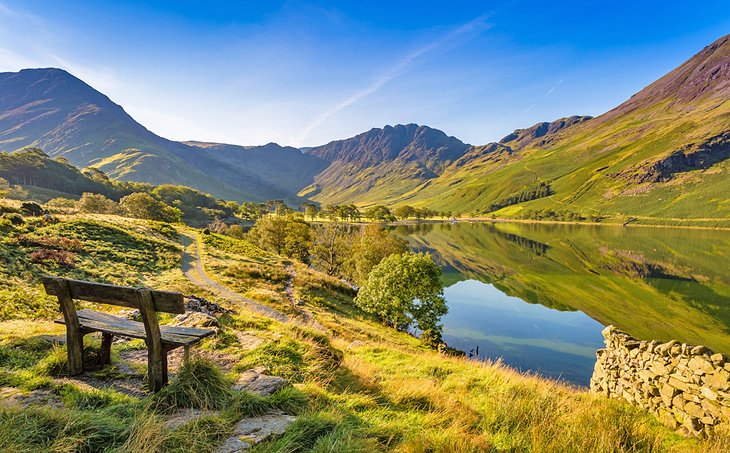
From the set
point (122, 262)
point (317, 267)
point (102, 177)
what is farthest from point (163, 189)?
point (122, 262)

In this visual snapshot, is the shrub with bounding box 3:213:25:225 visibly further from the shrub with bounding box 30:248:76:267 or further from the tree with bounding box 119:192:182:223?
the tree with bounding box 119:192:182:223

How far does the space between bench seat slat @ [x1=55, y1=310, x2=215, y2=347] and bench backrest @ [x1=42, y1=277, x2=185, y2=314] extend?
29.0 inches

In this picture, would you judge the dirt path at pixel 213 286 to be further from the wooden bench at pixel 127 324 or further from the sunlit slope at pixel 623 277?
the sunlit slope at pixel 623 277

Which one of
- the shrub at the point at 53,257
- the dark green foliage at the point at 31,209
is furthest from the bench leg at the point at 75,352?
the dark green foliage at the point at 31,209

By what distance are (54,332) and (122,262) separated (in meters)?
23.5

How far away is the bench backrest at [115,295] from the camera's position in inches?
219

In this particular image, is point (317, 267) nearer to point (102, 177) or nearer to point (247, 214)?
point (247, 214)

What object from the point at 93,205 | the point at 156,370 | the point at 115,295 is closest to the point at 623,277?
the point at 156,370

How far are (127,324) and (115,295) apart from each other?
1.75m

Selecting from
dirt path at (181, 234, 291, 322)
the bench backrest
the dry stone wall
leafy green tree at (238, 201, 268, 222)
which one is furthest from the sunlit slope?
leafy green tree at (238, 201, 268, 222)

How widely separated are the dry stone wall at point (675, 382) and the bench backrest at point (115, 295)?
38.6 feet

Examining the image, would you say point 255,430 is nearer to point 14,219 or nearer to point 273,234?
point 14,219

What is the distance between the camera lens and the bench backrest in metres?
5.57

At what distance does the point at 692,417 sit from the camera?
7.80 metres
